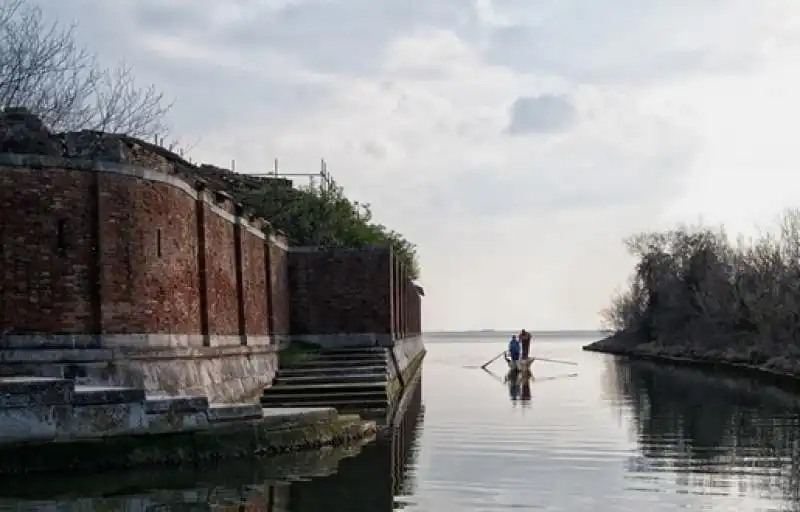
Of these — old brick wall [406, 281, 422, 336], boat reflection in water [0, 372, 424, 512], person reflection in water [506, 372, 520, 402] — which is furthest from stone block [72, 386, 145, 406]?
old brick wall [406, 281, 422, 336]

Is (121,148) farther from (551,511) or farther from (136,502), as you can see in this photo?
(551,511)

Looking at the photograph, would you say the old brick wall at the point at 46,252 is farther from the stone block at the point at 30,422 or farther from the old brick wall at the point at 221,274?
the old brick wall at the point at 221,274

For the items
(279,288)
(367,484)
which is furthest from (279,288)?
(367,484)

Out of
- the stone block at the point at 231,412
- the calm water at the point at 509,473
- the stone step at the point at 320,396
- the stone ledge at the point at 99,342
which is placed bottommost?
the calm water at the point at 509,473

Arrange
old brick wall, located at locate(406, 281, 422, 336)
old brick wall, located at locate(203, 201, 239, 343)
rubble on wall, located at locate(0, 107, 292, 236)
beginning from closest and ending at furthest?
rubble on wall, located at locate(0, 107, 292, 236) → old brick wall, located at locate(203, 201, 239, 343) → old brick wall, located at locate(406, 281, 422, 336)

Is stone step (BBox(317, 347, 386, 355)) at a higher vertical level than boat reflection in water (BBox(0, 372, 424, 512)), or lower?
higher

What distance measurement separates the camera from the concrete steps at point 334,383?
936 inches

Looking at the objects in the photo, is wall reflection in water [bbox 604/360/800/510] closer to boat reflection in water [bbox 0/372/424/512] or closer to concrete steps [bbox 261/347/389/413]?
boat reflection in water [bbox 0/372/424/512]

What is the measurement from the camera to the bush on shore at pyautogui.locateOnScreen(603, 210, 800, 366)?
5391 centimetres

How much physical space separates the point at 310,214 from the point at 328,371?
1486 cm

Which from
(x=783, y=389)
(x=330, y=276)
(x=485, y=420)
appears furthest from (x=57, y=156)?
(x=783, y=389)

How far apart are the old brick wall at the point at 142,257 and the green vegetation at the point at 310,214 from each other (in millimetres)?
15439

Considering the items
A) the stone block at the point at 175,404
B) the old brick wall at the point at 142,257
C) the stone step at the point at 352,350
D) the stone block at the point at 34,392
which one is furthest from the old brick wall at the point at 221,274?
the stone block at the point at 34,392

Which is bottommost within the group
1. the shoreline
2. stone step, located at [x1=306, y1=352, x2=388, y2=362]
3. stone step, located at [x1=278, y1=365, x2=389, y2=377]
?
the shoreline
